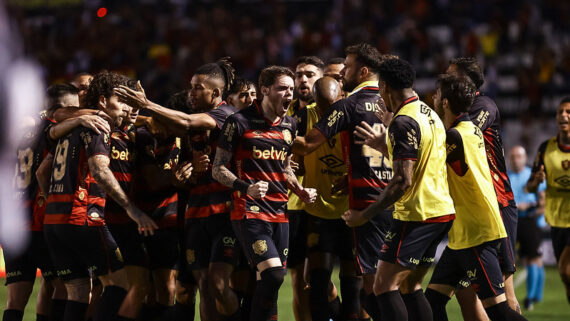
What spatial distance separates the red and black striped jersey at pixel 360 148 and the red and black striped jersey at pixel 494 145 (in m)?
1.08

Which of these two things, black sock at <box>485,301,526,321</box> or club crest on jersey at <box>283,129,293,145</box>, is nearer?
black sock at <box>485,301,526,321</box>

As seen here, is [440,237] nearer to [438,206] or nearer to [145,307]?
[438,206]

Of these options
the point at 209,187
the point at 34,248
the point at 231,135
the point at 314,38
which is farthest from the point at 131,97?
the point at 314,38

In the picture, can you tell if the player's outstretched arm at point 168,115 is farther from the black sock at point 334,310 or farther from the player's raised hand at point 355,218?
the black sock at point 334,310

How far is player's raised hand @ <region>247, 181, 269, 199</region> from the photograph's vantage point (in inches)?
264

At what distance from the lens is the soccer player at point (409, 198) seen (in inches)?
252

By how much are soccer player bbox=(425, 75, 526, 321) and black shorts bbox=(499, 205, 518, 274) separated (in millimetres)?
310

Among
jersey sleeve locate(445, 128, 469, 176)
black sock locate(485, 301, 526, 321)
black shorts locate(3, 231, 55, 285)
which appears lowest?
black sock locate(485, 301, 526, 321)

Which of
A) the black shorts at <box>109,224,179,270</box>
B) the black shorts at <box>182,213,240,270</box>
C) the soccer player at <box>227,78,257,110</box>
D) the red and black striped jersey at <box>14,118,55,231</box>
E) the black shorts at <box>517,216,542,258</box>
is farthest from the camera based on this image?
the black shorts at <box>517,216,542,258</box>

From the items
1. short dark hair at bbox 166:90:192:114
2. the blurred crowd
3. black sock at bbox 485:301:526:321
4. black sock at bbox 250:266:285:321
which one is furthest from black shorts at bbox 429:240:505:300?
the blurred crowd

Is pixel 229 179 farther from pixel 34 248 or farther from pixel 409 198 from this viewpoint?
pixel 34 248

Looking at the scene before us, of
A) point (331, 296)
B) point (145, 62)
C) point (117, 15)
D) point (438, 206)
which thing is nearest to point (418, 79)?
point (145, 62)

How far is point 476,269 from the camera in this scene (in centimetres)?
677

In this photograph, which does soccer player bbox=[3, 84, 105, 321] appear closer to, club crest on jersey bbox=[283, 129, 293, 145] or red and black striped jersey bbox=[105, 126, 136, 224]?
red and black striped jersey bbox=[105, 126, 136, 224]
